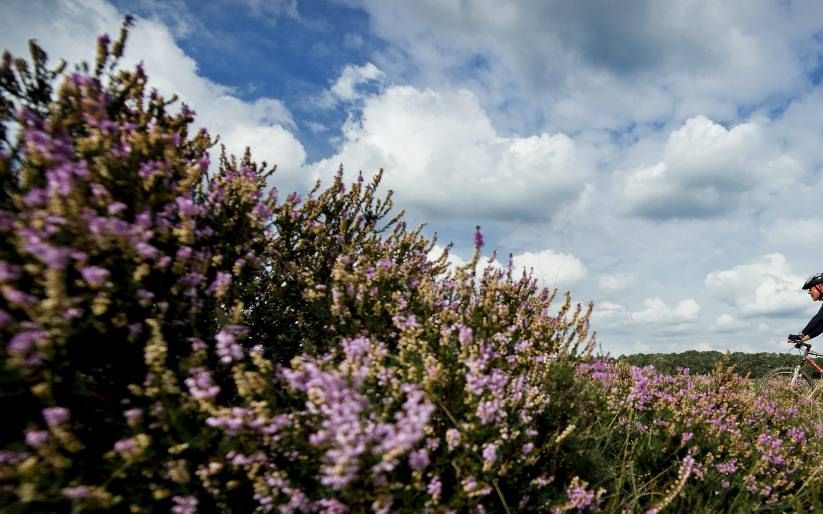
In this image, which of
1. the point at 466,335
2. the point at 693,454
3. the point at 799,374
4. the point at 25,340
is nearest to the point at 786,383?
the point at 799,374

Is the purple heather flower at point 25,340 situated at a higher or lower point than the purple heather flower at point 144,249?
lower

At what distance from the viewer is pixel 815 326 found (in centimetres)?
1030

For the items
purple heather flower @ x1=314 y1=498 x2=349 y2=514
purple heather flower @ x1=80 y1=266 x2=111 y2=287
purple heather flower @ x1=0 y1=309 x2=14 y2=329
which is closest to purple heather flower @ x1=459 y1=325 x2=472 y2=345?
purple heather flower @ x1=314 y1=498 x2=349 y2=514

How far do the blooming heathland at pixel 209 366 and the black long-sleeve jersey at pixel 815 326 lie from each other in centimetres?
821

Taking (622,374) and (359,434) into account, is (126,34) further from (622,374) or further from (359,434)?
(622,374)

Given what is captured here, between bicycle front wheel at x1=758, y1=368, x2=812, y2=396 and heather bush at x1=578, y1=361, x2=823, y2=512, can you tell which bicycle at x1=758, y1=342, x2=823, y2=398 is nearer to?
bicycle front wheel at x1=758, y1=368, x2=812, y2=396

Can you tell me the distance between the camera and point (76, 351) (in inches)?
90.4

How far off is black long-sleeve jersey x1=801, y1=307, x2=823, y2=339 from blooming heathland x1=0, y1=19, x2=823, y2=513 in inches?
323

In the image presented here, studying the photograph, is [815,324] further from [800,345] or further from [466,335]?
[466,335]

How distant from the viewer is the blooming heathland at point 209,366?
6.75ft

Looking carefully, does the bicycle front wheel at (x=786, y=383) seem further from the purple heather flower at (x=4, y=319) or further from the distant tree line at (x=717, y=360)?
the purple heather flower at (x=4, y=319)

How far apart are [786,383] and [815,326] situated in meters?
1.53

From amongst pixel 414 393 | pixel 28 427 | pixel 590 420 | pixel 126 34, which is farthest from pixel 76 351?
pixel 590 420

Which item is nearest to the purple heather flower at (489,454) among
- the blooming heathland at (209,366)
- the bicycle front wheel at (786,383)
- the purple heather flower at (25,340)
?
the blooming heathland at (209,366)
